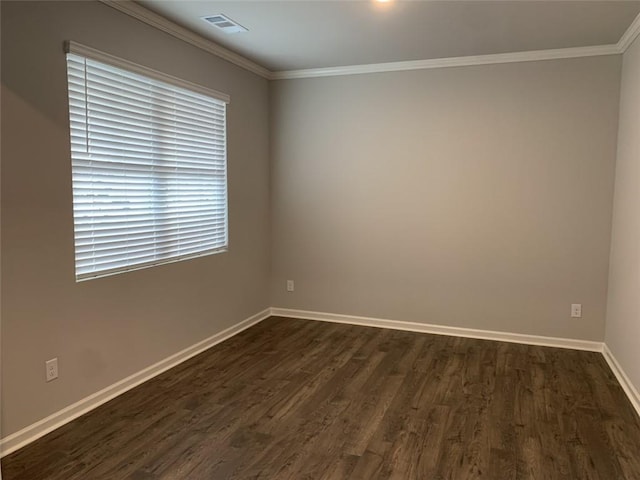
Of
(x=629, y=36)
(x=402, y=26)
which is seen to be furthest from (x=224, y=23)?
(x=629, y=36)

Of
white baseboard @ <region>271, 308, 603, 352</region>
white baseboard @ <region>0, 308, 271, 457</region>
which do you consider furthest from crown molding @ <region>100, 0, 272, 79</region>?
white baseboard @ <region>271, 308, 603, 352</region>

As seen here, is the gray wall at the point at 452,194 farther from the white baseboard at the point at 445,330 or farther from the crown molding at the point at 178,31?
the crown molding at the point at 178,31

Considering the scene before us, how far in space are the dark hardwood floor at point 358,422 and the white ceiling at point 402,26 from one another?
250 centimetres

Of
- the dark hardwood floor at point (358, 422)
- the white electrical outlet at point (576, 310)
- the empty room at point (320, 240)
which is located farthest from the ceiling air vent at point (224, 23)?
the white electrical outlet at point (576, 310)

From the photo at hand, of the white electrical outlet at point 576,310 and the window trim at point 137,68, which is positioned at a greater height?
the window trim at point 137,68

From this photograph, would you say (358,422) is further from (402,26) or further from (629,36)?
(629,36)

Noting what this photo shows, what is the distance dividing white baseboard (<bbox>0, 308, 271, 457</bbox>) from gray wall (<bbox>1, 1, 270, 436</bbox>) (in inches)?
1.7

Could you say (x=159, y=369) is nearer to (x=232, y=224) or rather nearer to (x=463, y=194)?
(x=232, y=224)

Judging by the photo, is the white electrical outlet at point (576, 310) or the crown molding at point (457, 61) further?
the white electrical outlet at point (576, 310)

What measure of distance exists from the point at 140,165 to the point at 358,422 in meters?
2.21

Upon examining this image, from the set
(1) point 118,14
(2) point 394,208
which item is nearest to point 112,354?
(1) point 118,14

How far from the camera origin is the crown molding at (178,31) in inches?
122

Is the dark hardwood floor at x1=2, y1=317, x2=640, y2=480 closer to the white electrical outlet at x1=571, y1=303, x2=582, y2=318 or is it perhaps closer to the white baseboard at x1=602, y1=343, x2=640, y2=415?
the white baseboard at x1=602, y1=343, x2=640, y2=415

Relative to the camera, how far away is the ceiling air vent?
3333 mm
